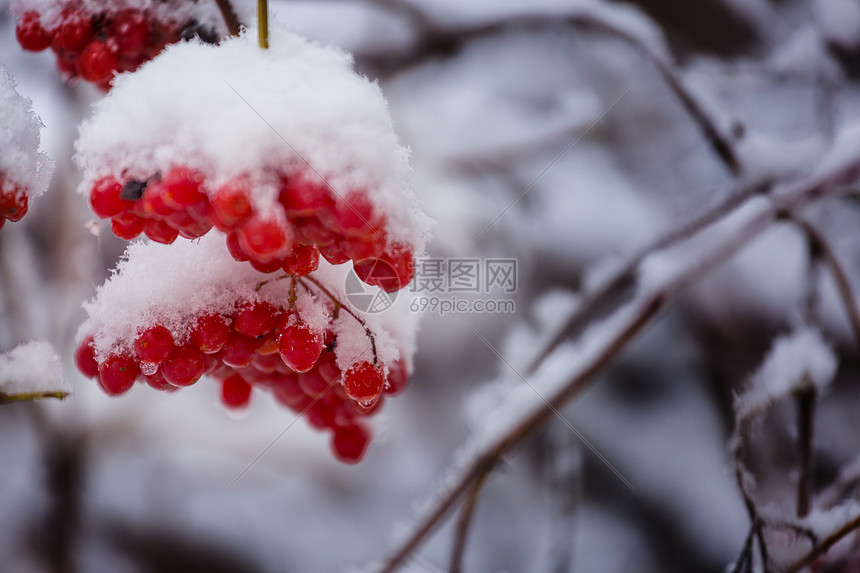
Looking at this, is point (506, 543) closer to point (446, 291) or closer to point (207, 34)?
point (446, 291)

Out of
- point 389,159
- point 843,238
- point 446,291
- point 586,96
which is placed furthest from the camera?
point 586,96

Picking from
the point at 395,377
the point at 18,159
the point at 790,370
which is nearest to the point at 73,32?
the point at 18,159

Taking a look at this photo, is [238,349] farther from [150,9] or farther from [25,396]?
[150,9]

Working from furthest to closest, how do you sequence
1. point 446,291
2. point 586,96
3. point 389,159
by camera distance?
point 586,96 < point 446,291 < point 389,159

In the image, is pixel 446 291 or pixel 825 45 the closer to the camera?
pixel 446 291

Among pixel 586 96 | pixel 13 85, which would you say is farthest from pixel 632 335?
pixel 13 85

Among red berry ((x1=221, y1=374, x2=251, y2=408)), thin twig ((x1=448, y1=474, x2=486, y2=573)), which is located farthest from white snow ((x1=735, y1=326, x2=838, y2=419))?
red berry ((x1=221, y1=374, x2=251, y2=408))

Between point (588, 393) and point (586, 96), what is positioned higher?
point (586, 96)

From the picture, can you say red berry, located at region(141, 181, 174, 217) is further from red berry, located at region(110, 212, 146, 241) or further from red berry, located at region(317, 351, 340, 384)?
red berry, located at region(317, 351, 340, 384)
